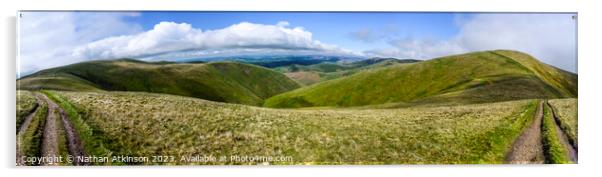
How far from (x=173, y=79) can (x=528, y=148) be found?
1408 cm

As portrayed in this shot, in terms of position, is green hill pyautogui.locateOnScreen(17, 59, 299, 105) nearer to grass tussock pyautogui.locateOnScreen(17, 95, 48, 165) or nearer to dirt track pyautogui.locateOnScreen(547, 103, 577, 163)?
grass tussock pyautogui.locateOnScreen(17, 95, 48, 165)

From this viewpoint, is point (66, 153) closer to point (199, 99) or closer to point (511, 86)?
point (199, 99)

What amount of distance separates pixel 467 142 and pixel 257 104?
847 centimetres

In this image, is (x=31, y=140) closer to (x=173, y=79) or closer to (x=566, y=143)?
(x=173, y=79)

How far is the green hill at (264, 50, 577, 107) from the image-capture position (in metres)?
20.6

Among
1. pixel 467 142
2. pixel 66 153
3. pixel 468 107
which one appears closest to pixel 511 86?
pixel 468 107

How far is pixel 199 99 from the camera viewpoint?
20047mm

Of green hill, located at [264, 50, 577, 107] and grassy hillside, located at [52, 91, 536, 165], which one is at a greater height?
green hill, located at [264, 50, 577, 107]

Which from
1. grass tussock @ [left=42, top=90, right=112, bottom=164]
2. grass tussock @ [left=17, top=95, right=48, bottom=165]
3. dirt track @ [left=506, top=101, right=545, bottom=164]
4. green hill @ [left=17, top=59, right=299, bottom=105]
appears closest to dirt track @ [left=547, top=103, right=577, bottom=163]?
dirt track @ [left=506, top=101, right=545, bottom=164]

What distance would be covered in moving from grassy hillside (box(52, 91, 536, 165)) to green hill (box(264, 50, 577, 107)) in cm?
164

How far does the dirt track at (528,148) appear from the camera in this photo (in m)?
18.6

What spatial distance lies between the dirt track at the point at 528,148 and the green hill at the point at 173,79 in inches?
348
